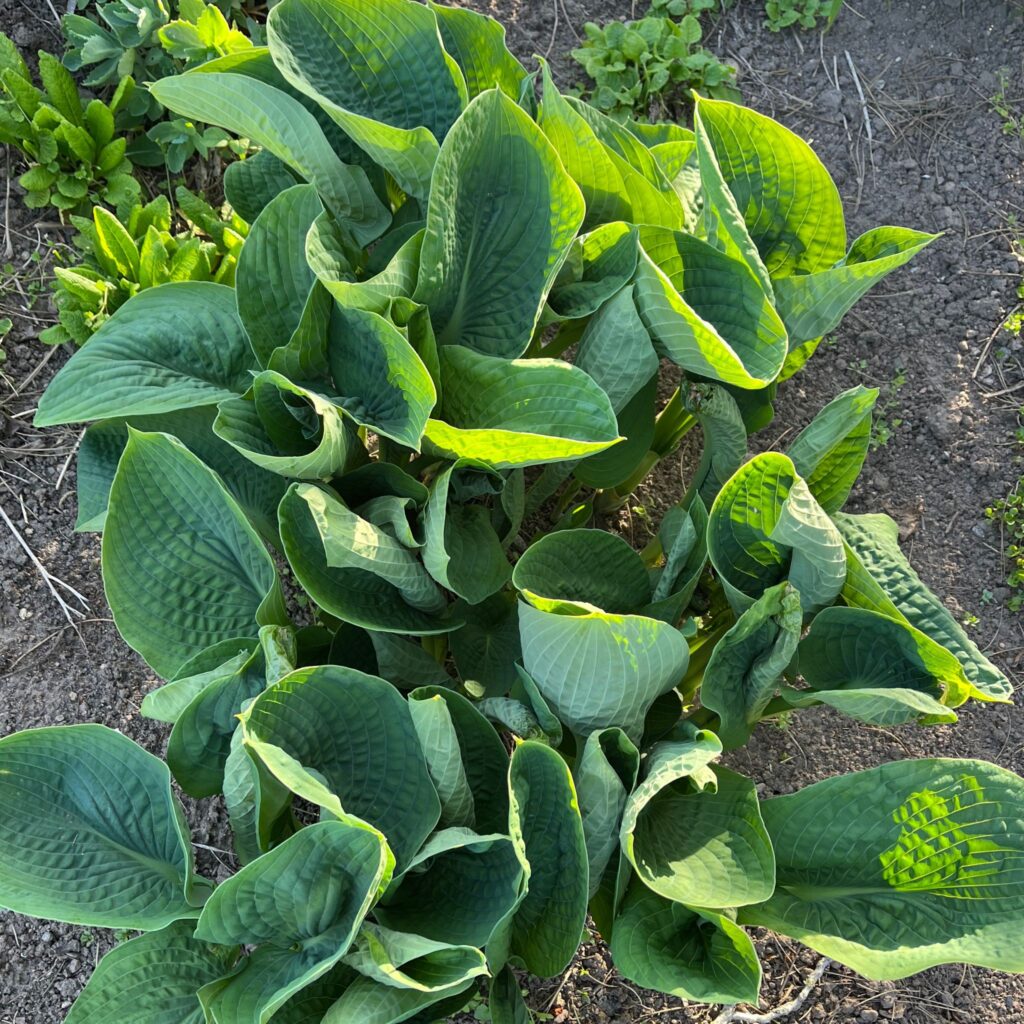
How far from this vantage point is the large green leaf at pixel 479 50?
1.45 meters

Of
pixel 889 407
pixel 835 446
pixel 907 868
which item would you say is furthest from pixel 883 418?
pixel 907 868

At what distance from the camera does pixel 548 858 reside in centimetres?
121

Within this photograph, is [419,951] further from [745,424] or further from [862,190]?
[862,190]

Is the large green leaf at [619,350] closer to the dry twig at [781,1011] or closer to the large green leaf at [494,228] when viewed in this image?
the large green leaf at [494,228]

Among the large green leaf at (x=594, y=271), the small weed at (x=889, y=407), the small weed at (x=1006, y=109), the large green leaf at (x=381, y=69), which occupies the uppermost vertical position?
the small weed at (x=1006, y=109)

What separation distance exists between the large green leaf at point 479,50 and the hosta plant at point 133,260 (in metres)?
0.54

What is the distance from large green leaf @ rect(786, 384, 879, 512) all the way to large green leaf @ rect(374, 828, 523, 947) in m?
0.64

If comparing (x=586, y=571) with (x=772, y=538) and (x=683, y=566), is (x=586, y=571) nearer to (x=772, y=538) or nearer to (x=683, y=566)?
(x=683, y=566)

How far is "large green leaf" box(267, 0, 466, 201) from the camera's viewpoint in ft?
4.28

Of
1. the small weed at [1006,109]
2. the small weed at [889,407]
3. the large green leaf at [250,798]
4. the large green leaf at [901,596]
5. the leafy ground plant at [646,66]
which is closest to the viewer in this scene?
the large green leaf at [250,798]

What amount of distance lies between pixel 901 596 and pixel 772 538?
0.22 meters

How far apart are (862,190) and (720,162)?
3.32 feet

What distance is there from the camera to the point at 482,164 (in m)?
1.28

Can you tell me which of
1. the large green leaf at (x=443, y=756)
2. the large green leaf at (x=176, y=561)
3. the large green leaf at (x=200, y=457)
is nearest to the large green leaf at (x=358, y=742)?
the large green leaf at (x=443, y=756)
